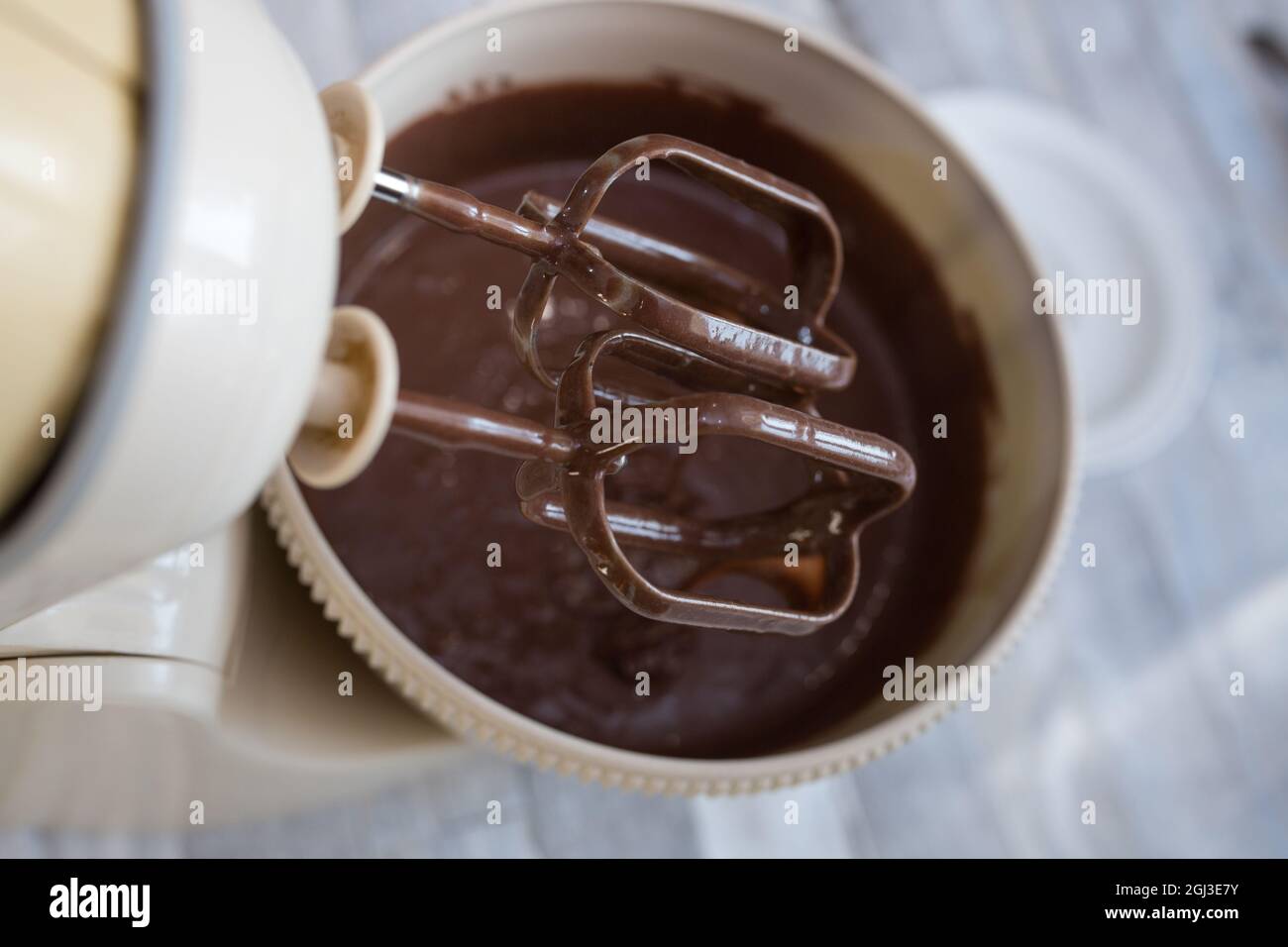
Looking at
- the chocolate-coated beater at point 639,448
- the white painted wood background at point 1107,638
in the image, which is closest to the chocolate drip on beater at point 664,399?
the chocolate-coated beater at point 639,448

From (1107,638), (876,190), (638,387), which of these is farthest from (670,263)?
(1107,638)

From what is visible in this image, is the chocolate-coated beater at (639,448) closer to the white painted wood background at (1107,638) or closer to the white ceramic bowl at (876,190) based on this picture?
the white ceramic bowl at (876,190)

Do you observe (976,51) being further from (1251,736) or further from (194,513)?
(194,513)

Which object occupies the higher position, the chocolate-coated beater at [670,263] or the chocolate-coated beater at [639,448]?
the chocolate-coated beater at [670,263]

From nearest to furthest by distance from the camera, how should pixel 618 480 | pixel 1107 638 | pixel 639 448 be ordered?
pixel 639 448, pixel 618 480, pixel 1107 638

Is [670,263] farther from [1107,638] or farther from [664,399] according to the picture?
[1107,638]
